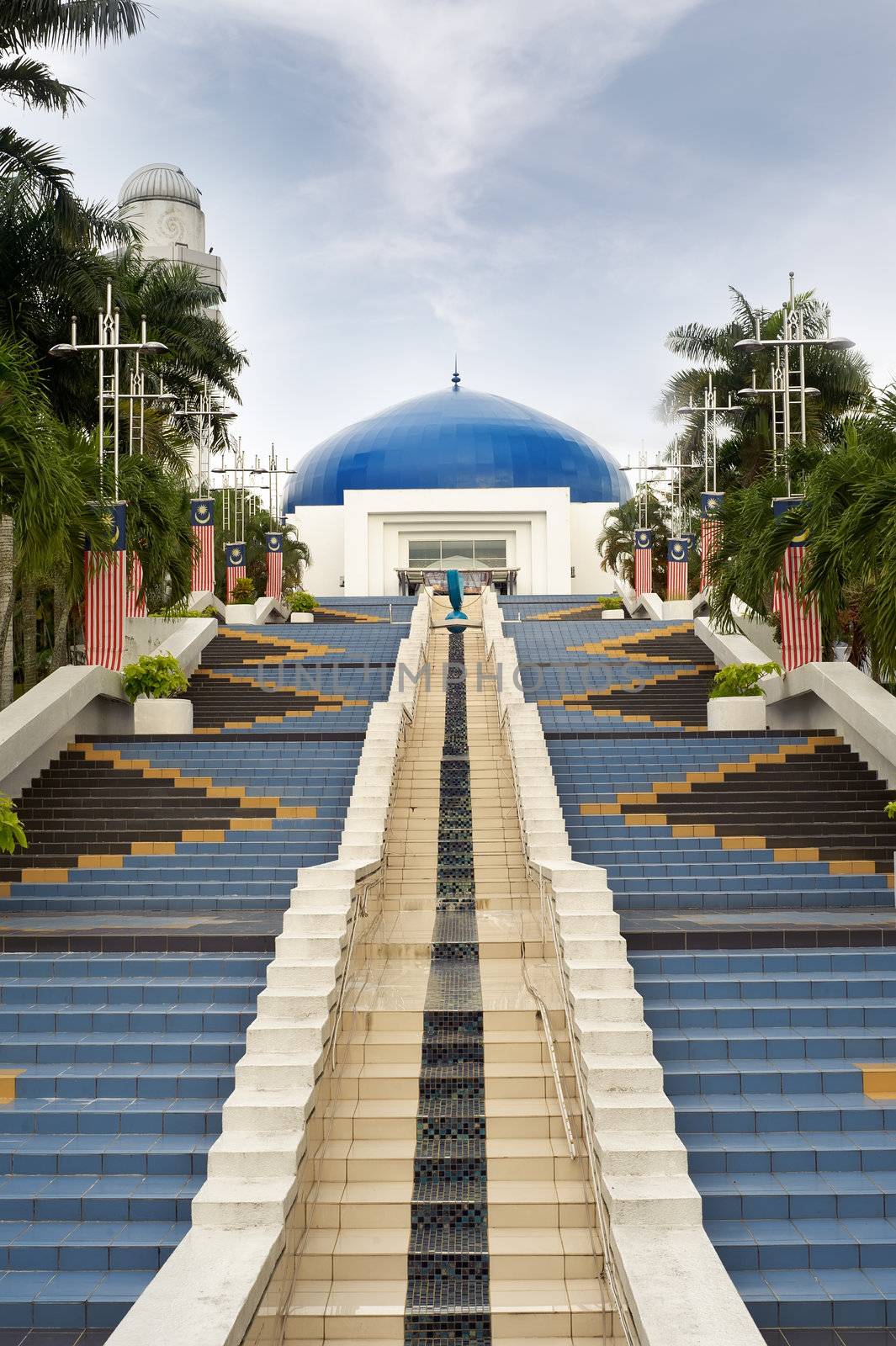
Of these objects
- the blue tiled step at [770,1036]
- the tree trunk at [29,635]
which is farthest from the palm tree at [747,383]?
the blue tiled step at [770,1036]

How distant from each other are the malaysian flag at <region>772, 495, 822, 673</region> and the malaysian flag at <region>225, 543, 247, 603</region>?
830 inches

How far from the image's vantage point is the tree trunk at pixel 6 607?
54.6ft

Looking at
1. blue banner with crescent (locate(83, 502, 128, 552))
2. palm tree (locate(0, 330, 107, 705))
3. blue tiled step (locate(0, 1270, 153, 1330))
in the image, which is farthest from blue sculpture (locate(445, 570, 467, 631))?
blue tiled step (locate(0, 1270, 153, 1330))

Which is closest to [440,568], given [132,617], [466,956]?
[132,617]

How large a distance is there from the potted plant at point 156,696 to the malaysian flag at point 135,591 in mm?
3717

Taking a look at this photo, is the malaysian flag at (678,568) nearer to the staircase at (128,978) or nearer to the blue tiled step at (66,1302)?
the staircase at (128,978)

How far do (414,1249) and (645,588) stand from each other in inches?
1274

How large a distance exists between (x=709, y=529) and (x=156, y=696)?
1271 centimetres

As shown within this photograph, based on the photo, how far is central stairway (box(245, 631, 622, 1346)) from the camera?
5.77m

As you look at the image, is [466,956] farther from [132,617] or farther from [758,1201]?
[132,617]

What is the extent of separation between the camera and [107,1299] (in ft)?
19.2

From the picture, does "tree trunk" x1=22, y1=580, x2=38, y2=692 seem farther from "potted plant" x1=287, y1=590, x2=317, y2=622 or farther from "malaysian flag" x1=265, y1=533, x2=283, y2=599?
"malaysian flag" x1=265, y1=533, x2=283, y2=599

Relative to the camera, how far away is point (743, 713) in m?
16.5

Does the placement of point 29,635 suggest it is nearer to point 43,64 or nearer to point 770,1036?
point 43,64
